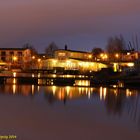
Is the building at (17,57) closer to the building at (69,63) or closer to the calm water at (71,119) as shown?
the building at (69,63)

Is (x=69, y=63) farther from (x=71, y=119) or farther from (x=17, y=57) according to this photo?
(x=71, y=119)

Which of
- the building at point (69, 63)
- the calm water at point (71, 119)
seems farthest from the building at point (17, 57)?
the calm water at point (71, 119)

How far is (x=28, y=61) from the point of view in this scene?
116 metres

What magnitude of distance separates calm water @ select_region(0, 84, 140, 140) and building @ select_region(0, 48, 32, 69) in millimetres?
85273

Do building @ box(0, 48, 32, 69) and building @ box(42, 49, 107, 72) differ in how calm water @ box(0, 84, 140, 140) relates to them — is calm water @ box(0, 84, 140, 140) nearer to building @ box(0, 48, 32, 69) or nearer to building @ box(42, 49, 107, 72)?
building @ box(42, 49, 107, 72)

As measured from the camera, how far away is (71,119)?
20.0 m

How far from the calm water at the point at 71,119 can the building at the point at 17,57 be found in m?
85.3

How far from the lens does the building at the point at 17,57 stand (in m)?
116

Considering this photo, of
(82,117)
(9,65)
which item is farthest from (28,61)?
(82,117)

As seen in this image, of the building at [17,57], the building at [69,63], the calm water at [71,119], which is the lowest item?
the calm water at [71,119]

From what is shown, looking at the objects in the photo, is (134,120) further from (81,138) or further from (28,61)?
(28,61)

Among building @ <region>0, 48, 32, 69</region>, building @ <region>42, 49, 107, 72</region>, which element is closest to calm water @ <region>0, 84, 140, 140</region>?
building @ <region>42, 49, 107, 72</region>

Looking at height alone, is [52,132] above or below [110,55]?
below

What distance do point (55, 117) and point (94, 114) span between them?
274 centimetres
